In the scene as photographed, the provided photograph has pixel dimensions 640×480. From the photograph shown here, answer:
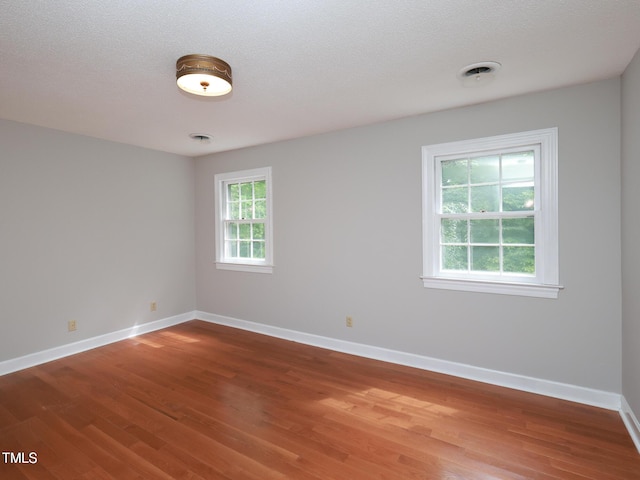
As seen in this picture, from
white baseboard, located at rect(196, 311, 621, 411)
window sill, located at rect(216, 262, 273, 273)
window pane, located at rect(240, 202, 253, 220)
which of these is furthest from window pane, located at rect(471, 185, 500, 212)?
window pane, located at rect(240, 202, 253, 220)

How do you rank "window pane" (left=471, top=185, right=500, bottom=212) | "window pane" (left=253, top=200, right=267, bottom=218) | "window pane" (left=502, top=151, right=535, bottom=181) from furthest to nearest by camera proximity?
"window pane" (left=253, top=200, right=267, bottom=218)
"window pane" (left=471, top=185, right=500, bottom=212)
"window pane" (left=502, top=151, right=535, bottom=181)

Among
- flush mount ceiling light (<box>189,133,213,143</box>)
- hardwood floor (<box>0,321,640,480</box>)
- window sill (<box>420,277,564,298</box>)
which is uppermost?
flush mount ceiling light (<box>189,133,213,143</box>)

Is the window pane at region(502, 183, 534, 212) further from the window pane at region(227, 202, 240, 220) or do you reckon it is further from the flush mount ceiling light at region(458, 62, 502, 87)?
the window pane at region(227, 202, 240, 220)

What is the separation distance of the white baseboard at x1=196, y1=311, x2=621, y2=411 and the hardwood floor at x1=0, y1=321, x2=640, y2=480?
0.09 metres

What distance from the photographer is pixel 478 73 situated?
7.54 ft

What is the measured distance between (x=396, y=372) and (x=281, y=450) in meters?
1.46

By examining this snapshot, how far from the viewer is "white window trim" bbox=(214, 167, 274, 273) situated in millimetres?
4250

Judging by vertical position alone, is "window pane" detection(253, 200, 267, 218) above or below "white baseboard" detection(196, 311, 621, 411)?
above

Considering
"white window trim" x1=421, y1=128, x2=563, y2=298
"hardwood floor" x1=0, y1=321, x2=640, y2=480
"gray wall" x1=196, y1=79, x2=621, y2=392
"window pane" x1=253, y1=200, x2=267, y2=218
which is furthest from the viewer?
"window pane" x1=253, y1=200, x2=267, y2=218

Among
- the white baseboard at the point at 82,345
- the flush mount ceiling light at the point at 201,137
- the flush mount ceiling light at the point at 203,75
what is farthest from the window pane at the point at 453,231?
the white baseboard at the point at 82,345

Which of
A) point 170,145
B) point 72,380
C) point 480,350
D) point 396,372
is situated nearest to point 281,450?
point 396,372

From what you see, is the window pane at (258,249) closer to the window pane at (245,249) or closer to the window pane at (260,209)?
the window pane at (245,249)

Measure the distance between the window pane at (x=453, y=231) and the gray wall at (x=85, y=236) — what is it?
3.62 meters

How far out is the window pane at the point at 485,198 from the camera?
2902 millimetres
